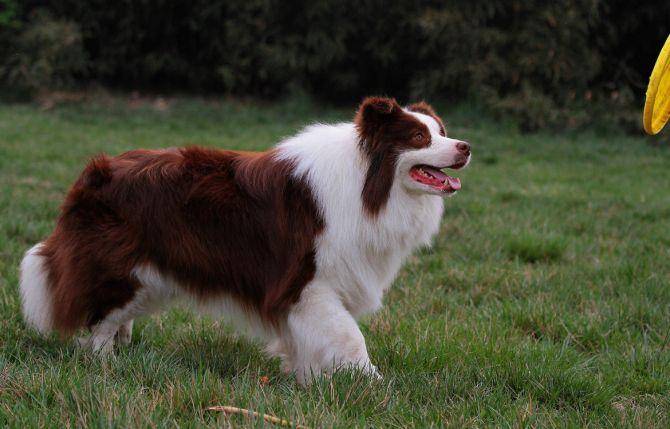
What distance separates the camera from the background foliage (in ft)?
40.7

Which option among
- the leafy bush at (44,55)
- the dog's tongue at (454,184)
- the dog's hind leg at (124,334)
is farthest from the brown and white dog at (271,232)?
the leafy bush at (44,55)

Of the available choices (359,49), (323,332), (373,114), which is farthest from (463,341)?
(359,49)

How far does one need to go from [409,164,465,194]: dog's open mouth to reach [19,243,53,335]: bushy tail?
1879 millimetres

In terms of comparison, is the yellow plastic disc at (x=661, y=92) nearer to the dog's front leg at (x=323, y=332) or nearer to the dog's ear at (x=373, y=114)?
the dog's ear at (x=373, y=114)

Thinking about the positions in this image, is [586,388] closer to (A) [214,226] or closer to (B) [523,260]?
(A) [214,226]

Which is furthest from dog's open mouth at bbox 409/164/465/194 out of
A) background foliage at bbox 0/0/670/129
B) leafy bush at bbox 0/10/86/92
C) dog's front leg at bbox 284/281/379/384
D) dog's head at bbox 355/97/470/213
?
leafy bush at bbox 0/10/86/92

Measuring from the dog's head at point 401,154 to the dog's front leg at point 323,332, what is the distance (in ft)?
1.53

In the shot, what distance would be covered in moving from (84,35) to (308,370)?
41.4 feet

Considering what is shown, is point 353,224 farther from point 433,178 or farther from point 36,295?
point 36,295

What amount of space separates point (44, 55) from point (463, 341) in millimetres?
11958

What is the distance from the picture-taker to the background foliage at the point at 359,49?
40.7 ft

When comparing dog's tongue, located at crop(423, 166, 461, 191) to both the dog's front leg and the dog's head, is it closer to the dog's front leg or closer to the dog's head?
the dog's head

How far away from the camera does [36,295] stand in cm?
379

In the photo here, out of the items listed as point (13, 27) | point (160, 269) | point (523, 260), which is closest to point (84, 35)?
point (13, 27)
